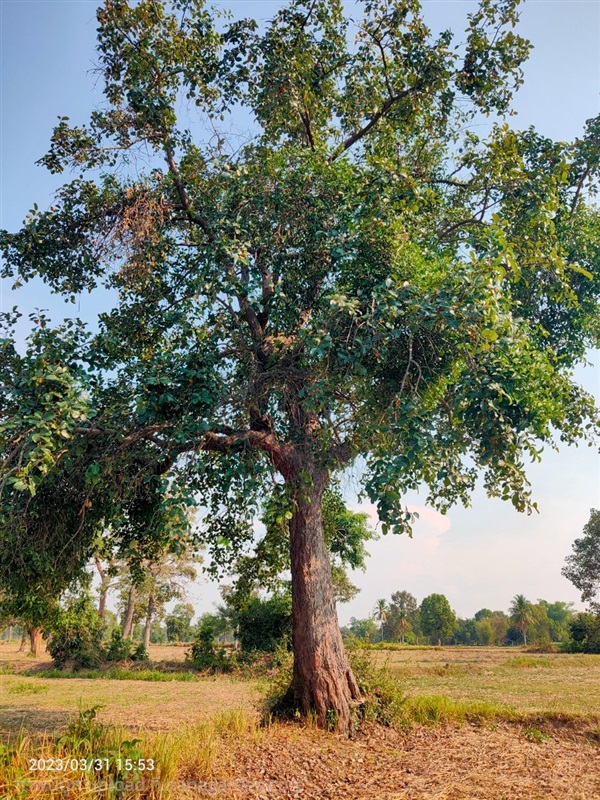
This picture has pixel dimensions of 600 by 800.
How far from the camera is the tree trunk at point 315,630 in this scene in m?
8.76

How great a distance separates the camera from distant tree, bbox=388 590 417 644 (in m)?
80.9

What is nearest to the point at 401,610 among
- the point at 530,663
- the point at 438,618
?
the point at 438,618

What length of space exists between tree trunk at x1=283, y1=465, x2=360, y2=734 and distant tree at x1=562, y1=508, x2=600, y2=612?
44395mm

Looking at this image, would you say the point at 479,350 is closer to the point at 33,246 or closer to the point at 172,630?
the point at 33,246

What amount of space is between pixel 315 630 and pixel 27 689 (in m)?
15.7

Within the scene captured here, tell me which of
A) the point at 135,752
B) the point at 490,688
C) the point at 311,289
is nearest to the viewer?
the point at 135,752

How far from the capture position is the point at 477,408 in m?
7.34

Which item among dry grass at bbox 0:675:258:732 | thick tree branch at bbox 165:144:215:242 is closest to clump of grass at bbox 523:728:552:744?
dry grass at bbox 0:675:258:732

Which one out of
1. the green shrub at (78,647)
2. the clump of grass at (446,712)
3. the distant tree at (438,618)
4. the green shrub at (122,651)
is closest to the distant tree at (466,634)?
the distant tree at (438,618)

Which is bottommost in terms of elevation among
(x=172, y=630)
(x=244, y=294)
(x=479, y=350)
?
(x=172, y=630)

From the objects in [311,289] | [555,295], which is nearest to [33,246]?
[311,289]

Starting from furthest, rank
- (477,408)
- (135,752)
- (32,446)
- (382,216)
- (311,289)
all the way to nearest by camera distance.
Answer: (311,289)
(382,216)
(477,408)
(32,446)
(135,752)

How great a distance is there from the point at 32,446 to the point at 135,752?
144 inches

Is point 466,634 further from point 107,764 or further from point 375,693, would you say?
point 107,764
